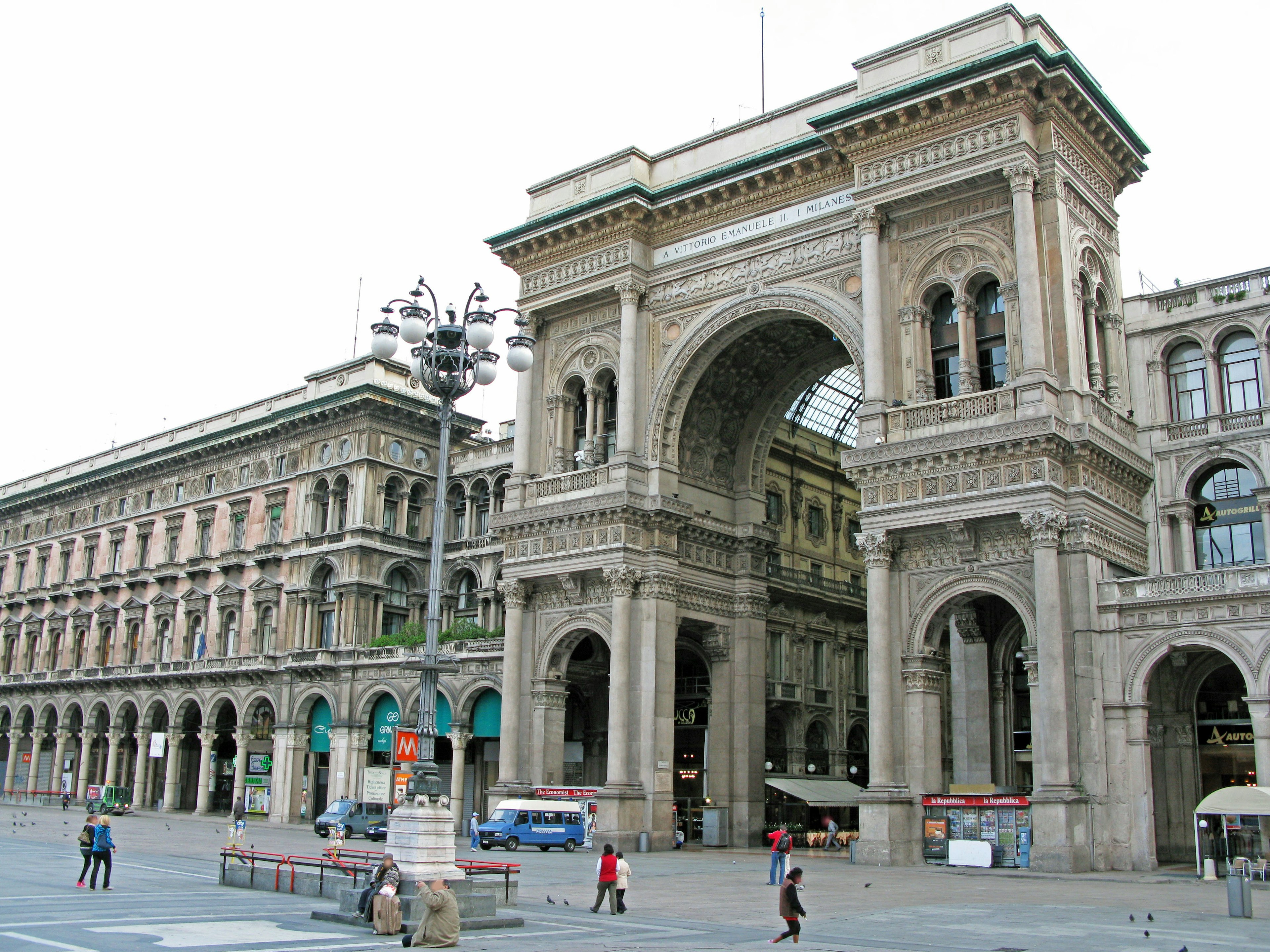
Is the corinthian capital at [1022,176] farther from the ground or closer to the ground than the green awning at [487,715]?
farther from the ground

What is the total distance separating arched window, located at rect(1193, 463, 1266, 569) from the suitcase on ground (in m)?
28.1

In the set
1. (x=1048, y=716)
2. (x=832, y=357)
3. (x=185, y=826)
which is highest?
(x=832, y=357)

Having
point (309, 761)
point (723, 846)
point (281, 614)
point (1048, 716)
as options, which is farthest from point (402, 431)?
point (1048, 716)

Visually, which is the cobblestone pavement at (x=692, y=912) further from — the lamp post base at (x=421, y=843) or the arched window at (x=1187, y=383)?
the arched window at (x=1187, y=383)

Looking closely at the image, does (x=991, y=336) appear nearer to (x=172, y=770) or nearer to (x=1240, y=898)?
(x=1240, y=898)

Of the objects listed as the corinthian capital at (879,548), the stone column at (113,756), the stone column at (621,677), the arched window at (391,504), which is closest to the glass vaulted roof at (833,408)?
the stone column at (621,677)

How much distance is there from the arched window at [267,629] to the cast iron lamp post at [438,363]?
4586cm

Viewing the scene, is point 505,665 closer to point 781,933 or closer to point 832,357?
point 832,357

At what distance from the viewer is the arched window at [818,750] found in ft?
182

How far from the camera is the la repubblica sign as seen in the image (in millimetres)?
39719

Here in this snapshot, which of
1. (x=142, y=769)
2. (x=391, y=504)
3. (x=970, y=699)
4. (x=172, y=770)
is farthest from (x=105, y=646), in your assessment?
(x=970, y=699)

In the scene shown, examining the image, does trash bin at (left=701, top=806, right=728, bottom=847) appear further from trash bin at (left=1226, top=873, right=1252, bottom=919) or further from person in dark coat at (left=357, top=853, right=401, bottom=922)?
person in dark coat at (left=357, top=853, right=401, bottom=922)

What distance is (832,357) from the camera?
4538cm

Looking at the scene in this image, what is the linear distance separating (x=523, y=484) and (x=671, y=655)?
852cm
